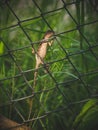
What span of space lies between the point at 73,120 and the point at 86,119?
13cm

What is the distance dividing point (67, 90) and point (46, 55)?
11.2 inches

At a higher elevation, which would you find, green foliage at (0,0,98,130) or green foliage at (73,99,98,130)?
green foliage at (0,0,98,130)

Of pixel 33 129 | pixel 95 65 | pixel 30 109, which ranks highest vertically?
pixel 95 65

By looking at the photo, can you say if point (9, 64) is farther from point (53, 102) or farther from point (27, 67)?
point (53, 102)

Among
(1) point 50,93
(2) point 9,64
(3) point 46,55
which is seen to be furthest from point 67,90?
(2) point 9,64

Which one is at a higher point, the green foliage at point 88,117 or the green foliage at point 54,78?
the green foliage at point 54,78

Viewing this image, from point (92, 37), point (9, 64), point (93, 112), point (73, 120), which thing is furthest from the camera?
point (9, 64)

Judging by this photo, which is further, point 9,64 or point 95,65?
point 9,64

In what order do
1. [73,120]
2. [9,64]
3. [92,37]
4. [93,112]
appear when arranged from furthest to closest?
[9,64]
[92,37]
[73,120]
[93,112]

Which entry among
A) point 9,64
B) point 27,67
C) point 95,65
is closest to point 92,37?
point 95,65

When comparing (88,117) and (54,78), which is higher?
(54,78)

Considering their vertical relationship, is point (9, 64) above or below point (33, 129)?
above

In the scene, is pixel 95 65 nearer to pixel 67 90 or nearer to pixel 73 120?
pixel 67 90

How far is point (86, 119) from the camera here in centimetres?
181
